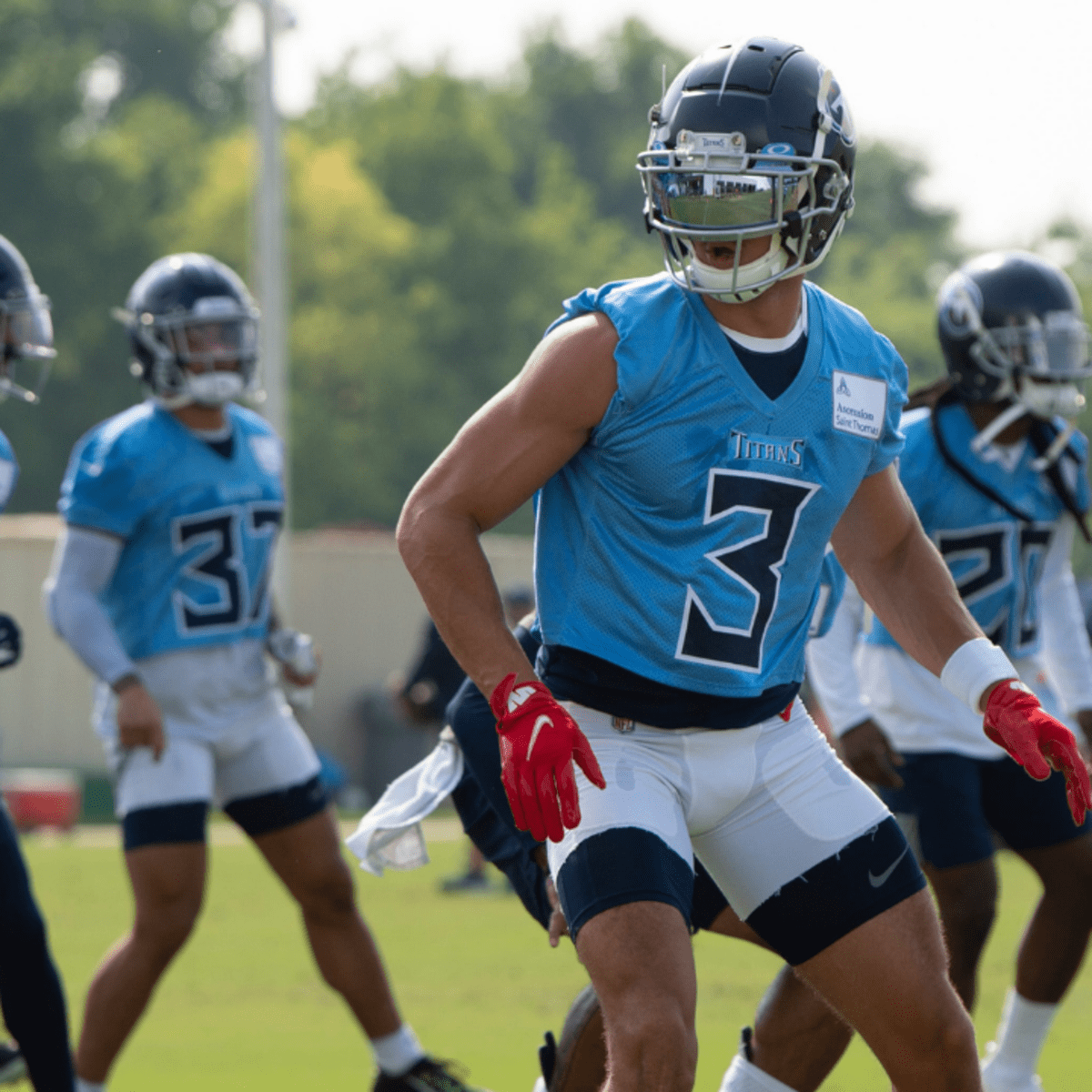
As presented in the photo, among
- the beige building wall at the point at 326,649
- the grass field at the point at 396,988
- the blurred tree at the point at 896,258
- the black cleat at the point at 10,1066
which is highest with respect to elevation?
the black cleat at the point at 10,1066

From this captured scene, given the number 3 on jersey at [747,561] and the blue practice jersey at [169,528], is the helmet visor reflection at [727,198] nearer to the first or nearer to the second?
the number 3 on jersey at [747,561]

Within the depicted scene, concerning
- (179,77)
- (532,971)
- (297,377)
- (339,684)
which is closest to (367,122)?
(179,77)

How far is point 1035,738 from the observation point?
12.8 feet

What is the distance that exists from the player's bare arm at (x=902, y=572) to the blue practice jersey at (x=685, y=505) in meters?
0.27

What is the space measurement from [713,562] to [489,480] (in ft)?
1.55

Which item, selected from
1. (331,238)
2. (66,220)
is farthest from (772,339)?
(331,238)

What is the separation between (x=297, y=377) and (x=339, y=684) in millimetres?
22797

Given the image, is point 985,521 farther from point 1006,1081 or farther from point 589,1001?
point 589,1001

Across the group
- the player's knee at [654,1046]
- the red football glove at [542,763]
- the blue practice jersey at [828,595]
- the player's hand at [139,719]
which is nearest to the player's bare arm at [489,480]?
the red football glove at [542,763]

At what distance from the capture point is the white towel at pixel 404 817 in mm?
4332

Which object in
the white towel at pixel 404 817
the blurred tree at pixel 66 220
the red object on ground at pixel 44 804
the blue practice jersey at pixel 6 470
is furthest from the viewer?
the blurred tree at pixel 66 220

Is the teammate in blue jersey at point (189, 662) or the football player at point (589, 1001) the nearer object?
the football player at point (589, 1001)

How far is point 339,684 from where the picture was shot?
23.3m

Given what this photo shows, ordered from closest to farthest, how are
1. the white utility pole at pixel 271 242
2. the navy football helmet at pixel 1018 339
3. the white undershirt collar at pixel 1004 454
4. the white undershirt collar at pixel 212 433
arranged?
A: 1. the white undershirt collar at pixel 1004 454
2. the navy football helmet at pixel 1018 339
3. the white undershirt collar at pixel 212 433
4. the white utility pole at pixel 271 242
